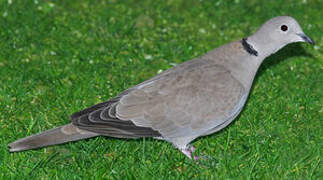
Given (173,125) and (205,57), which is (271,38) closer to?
(205,57)

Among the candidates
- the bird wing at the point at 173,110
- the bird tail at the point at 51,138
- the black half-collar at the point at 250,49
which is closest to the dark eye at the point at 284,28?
the black half-collar at the point at 250,49

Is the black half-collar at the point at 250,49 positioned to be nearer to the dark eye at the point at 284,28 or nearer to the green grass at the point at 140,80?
the dark eye at the point at 284,28

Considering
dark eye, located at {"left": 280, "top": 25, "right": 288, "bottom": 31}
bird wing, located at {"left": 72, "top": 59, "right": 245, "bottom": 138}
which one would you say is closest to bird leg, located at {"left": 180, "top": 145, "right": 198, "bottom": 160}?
bird wing, located at {"left": 72, "top": 59, "right": 245, "bottom": 138}

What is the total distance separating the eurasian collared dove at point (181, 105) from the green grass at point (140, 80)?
197 millimetres

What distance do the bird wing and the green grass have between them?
278 mm

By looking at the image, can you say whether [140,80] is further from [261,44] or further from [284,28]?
[284,28]

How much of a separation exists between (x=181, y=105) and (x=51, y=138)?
112 cm

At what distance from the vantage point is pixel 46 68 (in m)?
5.60

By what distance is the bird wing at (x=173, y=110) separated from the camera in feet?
13.3

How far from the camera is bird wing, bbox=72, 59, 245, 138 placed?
407 cm

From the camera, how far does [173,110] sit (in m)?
4.10

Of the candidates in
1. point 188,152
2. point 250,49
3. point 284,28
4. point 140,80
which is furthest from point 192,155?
point 140,80

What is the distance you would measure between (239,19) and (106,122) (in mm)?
3327

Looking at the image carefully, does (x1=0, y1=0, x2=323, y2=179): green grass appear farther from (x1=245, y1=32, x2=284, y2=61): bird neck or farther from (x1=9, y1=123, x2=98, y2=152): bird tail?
(x1=245, y1=32, x2=284, y2=61): bird neck
